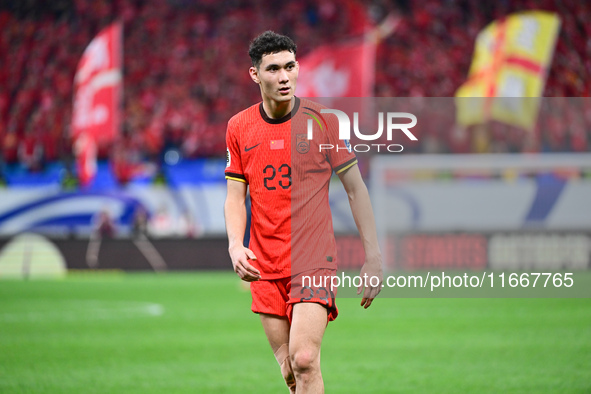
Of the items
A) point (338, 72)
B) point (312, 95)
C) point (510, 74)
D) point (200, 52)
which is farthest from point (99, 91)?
point (510, 74)

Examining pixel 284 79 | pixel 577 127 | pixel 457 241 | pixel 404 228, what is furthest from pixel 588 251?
pixel 284 79

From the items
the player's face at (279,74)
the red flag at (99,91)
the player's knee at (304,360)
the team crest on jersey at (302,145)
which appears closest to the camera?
the player's knee at (304,360)

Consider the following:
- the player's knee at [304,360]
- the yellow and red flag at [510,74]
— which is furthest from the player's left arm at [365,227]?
the yellow and red flag at [510,74]

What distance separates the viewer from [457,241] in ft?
52.2

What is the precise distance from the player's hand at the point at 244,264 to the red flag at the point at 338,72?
12.4 meters

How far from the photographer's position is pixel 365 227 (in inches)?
152

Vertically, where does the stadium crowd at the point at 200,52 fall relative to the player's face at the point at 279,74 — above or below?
above

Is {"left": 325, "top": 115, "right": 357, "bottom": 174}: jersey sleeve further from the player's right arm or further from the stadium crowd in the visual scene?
the stadium crowd

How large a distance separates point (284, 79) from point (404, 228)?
13.2m

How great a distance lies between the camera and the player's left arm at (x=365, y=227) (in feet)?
12.4

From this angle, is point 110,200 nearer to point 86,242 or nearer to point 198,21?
point 86,242

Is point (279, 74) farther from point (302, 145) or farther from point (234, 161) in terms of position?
point (234, 161)

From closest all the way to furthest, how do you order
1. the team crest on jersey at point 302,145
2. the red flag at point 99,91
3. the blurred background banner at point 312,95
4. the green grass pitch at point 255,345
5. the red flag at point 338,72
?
the team crest on jersey at point 302,145
the green grass pitch at point 255,345
the red flag at point 338,72
the blurred background banner at point 312,95
the red flag at point 99,91

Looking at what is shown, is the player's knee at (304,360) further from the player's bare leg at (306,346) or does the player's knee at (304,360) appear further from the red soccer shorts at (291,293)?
the red soccer shorts at (291,293)
